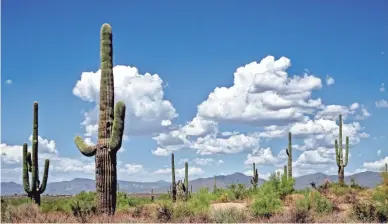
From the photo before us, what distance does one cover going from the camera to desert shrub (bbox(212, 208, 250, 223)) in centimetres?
1901

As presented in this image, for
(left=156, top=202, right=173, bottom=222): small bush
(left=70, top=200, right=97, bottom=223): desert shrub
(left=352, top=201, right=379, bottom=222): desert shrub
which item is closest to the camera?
(left=70, top=200, right=97, bottom=223): desert shrub

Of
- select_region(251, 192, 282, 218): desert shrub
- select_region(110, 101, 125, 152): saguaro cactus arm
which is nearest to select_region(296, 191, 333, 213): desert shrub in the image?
select_region(251, 192, 282, 218): desert shrub

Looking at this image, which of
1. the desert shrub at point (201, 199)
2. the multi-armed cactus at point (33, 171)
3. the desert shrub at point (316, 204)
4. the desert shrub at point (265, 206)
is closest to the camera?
the desert shrub at point (265, 206)

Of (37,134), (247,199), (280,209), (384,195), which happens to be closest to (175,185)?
(247,199)

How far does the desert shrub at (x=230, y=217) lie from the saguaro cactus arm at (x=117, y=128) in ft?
14.0

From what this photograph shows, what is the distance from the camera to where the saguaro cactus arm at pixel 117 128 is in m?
18.8

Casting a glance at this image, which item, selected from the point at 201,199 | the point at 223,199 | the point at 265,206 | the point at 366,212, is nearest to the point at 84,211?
the point at 265,206

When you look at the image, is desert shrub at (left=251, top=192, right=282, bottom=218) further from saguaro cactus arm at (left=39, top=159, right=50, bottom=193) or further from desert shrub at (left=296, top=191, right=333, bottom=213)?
saguaro cactus arm at (left=39, top=159, right=50, bottom=193)

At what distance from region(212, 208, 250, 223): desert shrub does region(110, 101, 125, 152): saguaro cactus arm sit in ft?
14.0

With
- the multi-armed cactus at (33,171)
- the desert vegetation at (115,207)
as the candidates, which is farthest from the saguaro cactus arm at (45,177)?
the desert vegetation at (115,207)

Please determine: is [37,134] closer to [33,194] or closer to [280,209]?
[33,194]

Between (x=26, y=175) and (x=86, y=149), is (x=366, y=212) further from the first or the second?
(x=26, y=175)

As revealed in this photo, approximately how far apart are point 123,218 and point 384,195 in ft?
34.6

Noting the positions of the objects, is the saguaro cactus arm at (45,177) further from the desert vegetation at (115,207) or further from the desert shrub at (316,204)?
the desert shrub at (316,204)
